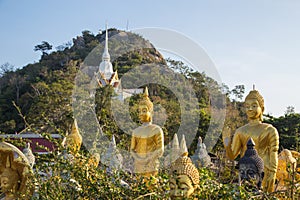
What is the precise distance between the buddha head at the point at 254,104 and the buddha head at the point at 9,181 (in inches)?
126

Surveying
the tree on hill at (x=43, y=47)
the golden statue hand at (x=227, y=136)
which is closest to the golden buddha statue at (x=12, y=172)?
the golden statue hand at (x=227, y=136)

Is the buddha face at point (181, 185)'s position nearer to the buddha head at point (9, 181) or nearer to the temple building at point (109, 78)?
the buddha head at point (9, 181)

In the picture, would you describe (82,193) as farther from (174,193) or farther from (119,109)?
(119,109)

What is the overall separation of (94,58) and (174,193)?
41.6 meters

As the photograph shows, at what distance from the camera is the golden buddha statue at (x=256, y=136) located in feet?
18.0

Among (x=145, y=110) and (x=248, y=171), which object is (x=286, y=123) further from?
(x=248, y=171)

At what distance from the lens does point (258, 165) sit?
4.29 metres

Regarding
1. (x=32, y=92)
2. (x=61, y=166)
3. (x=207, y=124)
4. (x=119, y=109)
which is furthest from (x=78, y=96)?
(x=61, y=166)

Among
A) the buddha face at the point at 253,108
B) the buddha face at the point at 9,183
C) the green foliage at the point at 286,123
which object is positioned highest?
the green foliage at the point at 286,123

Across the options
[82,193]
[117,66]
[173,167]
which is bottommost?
[82,193]

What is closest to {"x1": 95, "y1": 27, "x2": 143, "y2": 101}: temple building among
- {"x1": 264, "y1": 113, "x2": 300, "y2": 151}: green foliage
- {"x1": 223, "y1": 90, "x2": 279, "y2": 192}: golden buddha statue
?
{"x1": 264, "y1": 113, "x2": 300, "y2": 151}: green foliage

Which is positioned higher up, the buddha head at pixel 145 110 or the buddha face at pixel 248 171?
the buddha head at pixel 145 110

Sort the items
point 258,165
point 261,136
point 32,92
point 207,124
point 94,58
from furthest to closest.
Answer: point 94,58 < point 32,92 < point 207,124 < point 261,136 < point 258,165

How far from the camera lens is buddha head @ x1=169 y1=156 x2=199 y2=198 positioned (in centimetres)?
292
